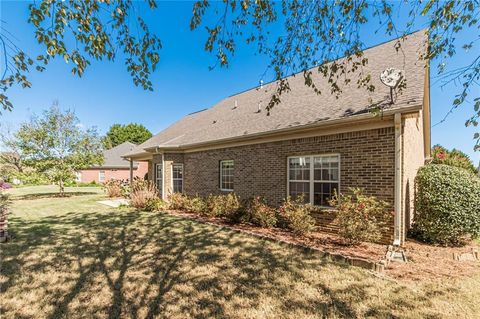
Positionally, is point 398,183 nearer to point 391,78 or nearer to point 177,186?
point 391,78

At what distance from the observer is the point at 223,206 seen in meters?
9.81

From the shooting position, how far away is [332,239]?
6688 millimetres

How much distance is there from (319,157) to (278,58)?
3.71m

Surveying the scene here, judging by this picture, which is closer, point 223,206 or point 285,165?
point 285,165

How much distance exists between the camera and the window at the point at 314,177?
750 centimetres

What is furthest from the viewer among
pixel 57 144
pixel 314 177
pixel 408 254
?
pixel 57 144

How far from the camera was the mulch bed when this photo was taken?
4.70 m

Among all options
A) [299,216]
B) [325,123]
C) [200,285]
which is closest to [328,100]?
[325,123]

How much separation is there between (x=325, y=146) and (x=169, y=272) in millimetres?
5572

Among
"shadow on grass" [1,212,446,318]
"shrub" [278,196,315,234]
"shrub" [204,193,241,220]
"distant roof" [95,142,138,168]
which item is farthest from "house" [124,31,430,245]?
"distant roof" [95,142,138,168]

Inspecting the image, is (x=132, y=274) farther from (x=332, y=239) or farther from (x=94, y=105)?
(x=94, y=105)

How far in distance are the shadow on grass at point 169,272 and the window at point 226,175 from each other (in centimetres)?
376

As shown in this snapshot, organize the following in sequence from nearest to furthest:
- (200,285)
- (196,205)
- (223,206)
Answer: (200,285)
(223,206)
(196,205)

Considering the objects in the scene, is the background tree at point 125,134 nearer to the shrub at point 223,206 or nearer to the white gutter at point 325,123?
the white gutter at point 325,123
